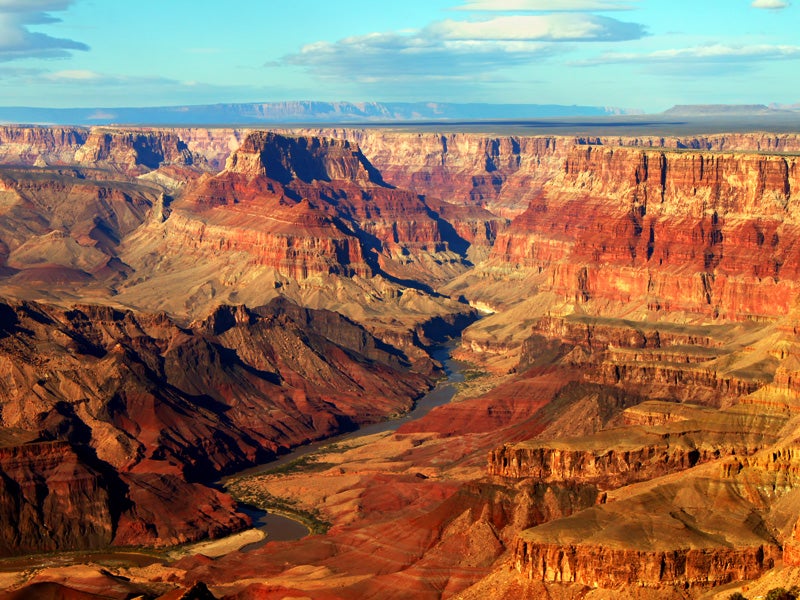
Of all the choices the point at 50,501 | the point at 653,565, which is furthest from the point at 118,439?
the point at 653,565

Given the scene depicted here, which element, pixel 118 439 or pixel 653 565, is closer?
pixel 653 565

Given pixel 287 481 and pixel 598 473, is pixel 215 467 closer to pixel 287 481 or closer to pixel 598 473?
pixel 287 481

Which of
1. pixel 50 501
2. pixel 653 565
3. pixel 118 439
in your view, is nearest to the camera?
pixel 653 565

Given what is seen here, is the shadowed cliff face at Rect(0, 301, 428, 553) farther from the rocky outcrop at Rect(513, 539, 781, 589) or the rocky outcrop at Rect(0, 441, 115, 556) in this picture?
the rocky outcrop at Rect(513, 539, 781, 589)

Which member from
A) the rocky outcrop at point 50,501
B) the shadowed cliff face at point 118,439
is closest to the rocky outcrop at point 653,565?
the shadowed cliff face at point 118,439

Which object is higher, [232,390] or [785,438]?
[785,438]

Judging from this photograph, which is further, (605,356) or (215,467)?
(605,356)

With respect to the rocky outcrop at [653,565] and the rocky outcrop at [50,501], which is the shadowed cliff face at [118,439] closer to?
the rocky outcrop at [50,501]

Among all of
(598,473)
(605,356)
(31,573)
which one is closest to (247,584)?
(31,573)

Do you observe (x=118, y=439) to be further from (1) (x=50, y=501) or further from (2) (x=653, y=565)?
(2) (x=653, y=565)

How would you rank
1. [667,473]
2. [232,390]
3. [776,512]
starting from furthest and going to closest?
[232,390] → [667,473] → [776,512]

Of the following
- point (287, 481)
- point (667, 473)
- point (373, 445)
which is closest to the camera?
point (667, 473)
